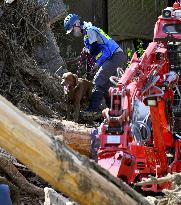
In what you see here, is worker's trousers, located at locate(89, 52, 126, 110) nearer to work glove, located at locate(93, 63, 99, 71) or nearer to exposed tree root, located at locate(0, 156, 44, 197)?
work glove, located at locate(93, 63, 99, 71)

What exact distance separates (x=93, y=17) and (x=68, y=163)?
11.8m

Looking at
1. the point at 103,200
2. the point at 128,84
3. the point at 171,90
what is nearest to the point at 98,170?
the point at 103,200

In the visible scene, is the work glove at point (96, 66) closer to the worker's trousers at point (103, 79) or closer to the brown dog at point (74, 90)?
the worker's trousers at point (103, 79)

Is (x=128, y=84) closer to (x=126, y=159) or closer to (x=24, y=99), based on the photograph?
(x=126, y=159)

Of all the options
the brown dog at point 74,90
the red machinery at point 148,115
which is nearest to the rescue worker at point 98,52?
the brown dog at point 74,90

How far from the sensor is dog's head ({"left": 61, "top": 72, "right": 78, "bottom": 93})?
8578 millimetres

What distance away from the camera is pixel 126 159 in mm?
5020

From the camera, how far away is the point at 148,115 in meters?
5.80

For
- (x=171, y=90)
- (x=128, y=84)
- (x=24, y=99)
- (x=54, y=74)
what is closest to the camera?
(x=128, y=84)

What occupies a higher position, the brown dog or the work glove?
the work glove

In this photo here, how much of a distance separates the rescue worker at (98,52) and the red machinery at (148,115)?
8.47 feet

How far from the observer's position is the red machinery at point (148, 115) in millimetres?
5082

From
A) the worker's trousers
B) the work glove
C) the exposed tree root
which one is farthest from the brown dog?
the exposed tree root

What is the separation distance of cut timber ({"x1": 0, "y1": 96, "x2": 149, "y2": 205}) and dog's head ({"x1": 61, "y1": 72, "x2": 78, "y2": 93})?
588 centimetres
